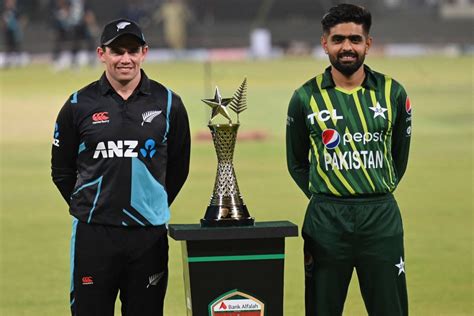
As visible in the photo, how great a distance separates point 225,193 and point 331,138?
52 cm

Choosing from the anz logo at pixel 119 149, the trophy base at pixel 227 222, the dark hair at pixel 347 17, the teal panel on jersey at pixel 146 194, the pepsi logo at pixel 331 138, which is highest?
the dark hair at pixel 347 17

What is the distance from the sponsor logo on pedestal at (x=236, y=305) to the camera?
17.8 ft

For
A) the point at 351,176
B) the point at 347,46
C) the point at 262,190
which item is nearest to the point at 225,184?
the point at 351,176

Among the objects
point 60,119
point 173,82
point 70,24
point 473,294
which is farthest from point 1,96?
point 60,119

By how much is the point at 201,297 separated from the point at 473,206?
7938 millimetres

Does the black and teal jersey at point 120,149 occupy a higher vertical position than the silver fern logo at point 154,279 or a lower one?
higher

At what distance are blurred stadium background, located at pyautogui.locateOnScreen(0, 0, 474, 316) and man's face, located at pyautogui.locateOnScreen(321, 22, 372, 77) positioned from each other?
294 centimetres

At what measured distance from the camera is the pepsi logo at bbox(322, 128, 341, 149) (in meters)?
5.59

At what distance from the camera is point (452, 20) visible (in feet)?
140

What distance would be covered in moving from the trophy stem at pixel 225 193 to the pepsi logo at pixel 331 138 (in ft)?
1.34

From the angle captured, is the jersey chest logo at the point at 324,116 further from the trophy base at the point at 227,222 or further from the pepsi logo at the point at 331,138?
the trophy base at the point at 227,222

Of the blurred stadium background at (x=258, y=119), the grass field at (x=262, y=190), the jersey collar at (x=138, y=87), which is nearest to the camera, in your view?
the jersey collar at (x=138, y=87)

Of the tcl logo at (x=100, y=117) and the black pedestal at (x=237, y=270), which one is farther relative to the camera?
the tcl logo at (x=100, y=117)

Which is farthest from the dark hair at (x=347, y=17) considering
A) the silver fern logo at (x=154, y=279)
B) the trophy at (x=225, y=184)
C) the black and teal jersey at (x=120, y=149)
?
the silver fern logo at (x=154, y=279)
